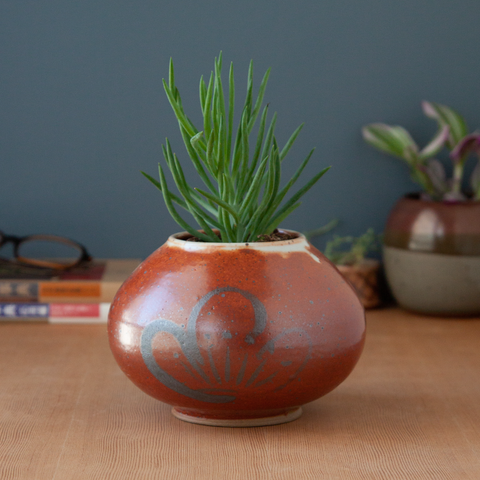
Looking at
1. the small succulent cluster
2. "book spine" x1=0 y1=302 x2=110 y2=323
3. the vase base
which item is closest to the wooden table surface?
the vase base

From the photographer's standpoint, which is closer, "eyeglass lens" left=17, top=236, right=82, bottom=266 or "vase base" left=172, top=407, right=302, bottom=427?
"vase base" left=172, top=407, right=302, bottom=427

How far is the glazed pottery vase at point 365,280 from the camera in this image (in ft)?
3.20

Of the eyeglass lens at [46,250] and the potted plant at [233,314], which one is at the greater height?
the potted plant at [233,314]

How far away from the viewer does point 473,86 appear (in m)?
1.05

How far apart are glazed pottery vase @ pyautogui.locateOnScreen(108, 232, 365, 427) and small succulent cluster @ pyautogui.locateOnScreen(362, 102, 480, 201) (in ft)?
1.67

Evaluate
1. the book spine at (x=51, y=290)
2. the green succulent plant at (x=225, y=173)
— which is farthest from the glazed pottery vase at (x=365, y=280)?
the green succulent plant at (x=225, y=173)

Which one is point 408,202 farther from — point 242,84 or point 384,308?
point 242,84

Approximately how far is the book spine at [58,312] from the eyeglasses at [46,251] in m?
0.07

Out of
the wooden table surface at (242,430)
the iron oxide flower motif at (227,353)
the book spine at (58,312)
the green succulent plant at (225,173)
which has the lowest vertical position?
the book spine at (58,312)

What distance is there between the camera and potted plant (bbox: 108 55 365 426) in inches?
18.1

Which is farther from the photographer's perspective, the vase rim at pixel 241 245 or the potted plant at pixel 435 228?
the potted plant at pixel 435 228

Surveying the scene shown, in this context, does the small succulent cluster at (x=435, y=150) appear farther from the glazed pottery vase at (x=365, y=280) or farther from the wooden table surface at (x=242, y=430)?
the wooden table surface at (x=242, y=430)

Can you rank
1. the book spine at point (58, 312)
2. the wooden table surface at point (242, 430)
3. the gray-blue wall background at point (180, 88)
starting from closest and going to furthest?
the wooden table surface at point (242, 430) < the book spine at point (58, 312) < the gray-blue wall background at point (180, 88)

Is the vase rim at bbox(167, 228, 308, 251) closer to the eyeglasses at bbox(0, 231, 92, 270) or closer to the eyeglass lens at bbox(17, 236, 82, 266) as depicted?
the eyeglasses at bbox(0, 231, 92, 270)
